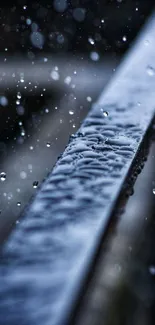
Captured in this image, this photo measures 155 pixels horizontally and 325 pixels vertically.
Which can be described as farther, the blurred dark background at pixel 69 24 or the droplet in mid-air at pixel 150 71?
the blurred dark background at pixel 69 24

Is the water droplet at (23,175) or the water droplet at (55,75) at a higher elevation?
the water droplet at (55,75)

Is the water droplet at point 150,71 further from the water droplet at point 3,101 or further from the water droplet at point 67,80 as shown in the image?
the water droplet at point 67,80

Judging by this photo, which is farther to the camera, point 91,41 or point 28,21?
point 91,41

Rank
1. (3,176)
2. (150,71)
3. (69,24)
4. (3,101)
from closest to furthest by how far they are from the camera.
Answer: (150,71) < (3,176) < (3,101) < (69,24)

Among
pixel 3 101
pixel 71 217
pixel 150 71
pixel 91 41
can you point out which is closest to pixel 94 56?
pixel 91 41

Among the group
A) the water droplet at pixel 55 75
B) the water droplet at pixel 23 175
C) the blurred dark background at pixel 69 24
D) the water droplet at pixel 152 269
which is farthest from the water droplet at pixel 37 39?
the water droplet at pixel 152 269

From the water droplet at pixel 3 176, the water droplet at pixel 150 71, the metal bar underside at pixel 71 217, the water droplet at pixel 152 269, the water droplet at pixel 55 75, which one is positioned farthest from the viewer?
the water droplet at pixel 55 75

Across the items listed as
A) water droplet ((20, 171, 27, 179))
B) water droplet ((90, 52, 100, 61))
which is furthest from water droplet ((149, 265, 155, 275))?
water droplet ((90, 52, 100, 61))

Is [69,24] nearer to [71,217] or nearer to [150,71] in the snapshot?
[150,71]

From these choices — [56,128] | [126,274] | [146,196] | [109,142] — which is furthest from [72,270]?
[56,128]
